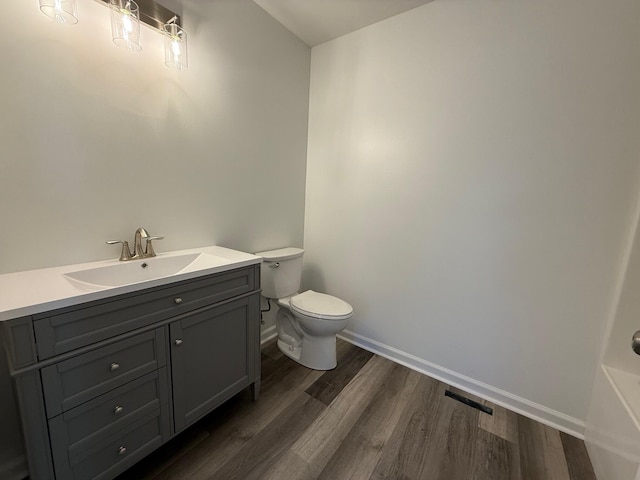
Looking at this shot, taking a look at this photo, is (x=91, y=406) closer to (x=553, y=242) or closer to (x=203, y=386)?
(x=203, y=386)

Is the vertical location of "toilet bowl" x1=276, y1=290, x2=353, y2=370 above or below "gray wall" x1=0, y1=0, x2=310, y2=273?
below

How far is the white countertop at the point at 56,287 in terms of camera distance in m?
0.78

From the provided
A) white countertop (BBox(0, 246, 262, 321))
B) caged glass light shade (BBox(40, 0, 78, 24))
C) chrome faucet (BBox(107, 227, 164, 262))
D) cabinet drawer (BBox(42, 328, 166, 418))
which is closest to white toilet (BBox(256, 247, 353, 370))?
white countertop (BBox(0, 246, 262, 321))

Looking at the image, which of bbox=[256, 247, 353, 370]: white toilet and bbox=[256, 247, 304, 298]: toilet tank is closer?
bbox=[256, 247, 353, 370]: white toilet

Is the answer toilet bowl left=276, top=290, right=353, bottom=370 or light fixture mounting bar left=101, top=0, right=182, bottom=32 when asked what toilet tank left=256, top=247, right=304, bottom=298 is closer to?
toilet bowl left=276, top=290, right=353, bottom=370

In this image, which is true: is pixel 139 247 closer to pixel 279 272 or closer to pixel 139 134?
pixel 139 134

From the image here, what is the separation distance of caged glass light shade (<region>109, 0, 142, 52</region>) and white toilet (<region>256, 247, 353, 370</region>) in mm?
1297

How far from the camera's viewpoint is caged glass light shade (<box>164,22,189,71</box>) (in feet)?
4.41

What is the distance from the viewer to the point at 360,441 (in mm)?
1354

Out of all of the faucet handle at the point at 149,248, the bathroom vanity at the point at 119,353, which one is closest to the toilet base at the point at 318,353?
the bathroom vanity at the point at 119,353

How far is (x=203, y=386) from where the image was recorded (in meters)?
1.27

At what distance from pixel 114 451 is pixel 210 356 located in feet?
1.44

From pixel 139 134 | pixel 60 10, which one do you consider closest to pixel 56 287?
pixel 139 134

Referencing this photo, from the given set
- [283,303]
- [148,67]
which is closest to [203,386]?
[283,303]
